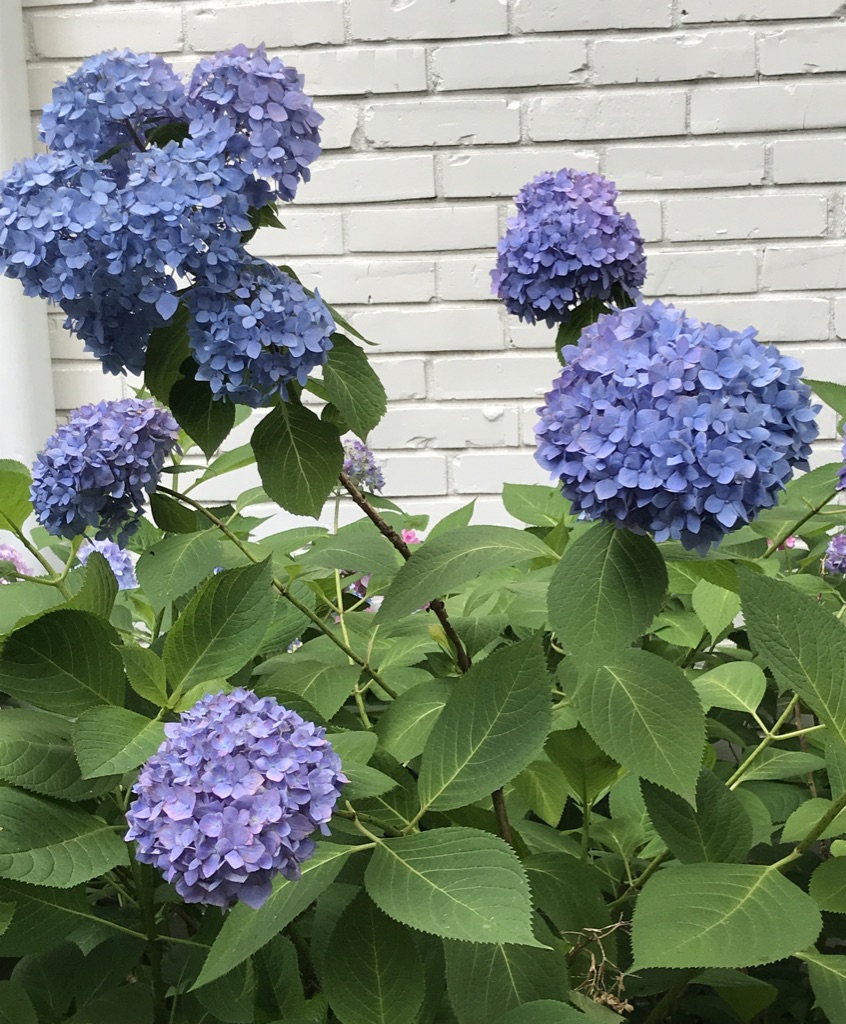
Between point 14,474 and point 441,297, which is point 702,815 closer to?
point 14,474

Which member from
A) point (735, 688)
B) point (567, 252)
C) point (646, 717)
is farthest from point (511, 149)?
point (646, 717)

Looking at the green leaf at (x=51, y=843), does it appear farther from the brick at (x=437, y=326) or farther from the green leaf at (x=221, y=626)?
the brick at (x=437, y=326)

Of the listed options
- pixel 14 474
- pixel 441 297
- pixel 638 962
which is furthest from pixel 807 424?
pixel 441 297

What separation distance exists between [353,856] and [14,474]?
294 millimetres

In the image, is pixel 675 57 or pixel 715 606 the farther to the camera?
pixel 675 57

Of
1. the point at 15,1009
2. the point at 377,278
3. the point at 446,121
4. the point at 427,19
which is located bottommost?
the point at 15,1009

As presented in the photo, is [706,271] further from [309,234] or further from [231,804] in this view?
[231,804]

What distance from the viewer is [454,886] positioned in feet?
1.22

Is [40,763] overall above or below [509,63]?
below

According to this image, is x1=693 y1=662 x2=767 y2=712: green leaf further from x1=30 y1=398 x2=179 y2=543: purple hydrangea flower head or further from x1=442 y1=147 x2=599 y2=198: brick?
x1=442 y1=147 x2=599 y2=198: brick

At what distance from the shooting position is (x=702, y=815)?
45 cm

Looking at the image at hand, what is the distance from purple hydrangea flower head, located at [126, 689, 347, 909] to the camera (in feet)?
1.08


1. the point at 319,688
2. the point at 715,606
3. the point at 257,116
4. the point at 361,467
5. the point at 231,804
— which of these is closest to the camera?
the point at 231,804

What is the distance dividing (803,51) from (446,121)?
60 centimetres
